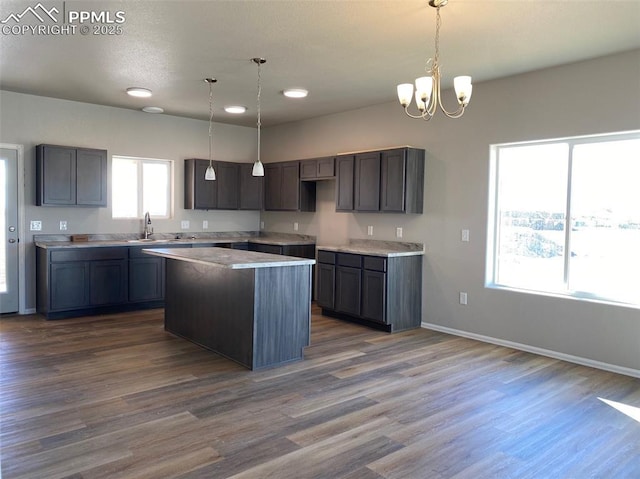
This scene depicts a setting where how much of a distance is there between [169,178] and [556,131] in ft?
17.1

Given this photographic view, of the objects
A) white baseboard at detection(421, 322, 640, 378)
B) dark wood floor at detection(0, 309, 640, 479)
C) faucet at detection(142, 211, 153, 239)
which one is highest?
faucet at detection(142, 211, 153, 239)

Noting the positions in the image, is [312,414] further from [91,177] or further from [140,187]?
[140,187]

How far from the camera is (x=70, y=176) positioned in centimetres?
→ 590

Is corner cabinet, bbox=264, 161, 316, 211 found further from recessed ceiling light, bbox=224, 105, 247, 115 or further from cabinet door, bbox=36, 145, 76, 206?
cabinet door, bbox=36, 145, 76, 206

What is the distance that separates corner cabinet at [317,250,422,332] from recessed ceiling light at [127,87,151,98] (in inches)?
112

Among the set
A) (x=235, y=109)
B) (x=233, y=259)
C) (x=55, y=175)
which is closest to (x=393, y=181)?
(x=233, y=259)

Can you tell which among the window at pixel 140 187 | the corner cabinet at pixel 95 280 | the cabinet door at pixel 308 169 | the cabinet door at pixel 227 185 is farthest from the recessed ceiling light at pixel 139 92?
the cabinet door at pixel 308 169

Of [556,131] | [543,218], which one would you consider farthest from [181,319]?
[556,131]

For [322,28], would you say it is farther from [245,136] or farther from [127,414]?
[245,136]

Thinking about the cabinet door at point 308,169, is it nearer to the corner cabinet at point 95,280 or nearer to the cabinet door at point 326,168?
the cabinet door at point 326,168

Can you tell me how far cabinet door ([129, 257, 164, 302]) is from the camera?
6.16 meters

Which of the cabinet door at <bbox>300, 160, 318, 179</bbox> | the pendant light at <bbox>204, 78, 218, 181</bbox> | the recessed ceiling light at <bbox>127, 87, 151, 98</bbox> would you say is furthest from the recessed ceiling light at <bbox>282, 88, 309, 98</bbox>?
the recessed ceiling light at <bbox>127, 87, 151, 98</bbox>

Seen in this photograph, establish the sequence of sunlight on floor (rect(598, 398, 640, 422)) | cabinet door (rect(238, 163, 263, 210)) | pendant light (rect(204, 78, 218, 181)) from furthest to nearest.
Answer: cabinet door (rect(238, 163, 263, 210)), pendant light (rect(204, 78, 218, 181)), sunlight on floor (rect(598, 398, 640, 422))

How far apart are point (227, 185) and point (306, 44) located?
12.4ft
